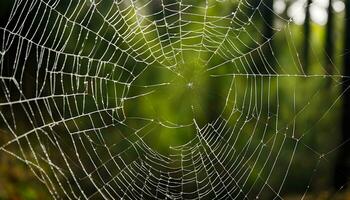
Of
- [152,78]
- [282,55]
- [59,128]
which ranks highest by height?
[282,55]

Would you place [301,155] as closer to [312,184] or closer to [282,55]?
[312,184]

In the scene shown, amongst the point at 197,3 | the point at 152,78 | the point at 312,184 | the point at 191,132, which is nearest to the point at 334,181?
the point at 312,184

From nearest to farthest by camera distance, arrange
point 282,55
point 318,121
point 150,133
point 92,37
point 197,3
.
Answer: point 197,3, point 92,37, point 150,133, point 282,55, point 318,121

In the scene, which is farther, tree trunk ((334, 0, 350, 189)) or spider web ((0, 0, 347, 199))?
tree trunk ((334, 0, 350, 189))

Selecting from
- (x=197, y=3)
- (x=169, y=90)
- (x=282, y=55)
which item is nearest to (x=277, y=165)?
(x=282, y=55)

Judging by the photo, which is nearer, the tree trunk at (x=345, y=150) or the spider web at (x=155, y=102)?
the spider web at (x=155, y=102)

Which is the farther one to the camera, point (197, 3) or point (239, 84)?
point (239, 84)

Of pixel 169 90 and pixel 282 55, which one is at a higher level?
pixel 282 55

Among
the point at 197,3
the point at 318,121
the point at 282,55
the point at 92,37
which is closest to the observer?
the point at 197,3

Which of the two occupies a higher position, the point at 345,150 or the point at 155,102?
the point at 345,150

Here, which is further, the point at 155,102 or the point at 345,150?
the point at 345,150
